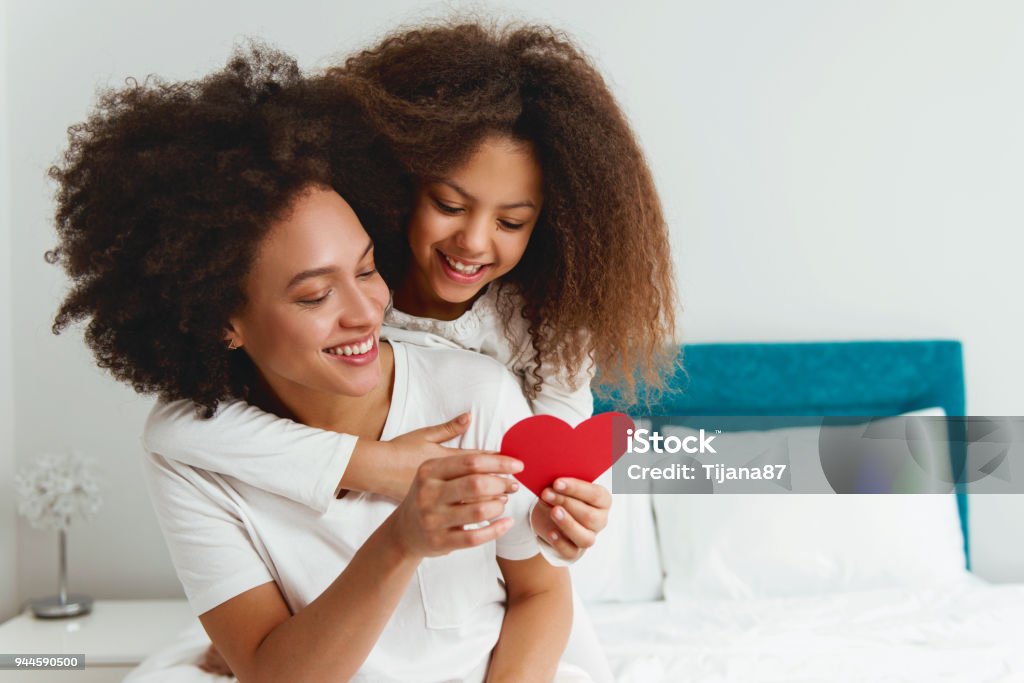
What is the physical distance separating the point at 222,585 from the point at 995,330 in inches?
99.7

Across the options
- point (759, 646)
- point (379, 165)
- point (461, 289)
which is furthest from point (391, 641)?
point (759, 646)

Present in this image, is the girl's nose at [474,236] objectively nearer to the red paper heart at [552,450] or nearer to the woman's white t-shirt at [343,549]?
the woman's white t-shirt at [343,549]

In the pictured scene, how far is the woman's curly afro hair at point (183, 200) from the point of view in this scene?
3.62 ft

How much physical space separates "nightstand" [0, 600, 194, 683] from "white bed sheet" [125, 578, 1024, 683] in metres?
0.33

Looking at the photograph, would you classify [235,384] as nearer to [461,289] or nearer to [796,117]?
[461,289]

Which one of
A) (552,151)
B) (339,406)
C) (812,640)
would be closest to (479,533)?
(339,406)

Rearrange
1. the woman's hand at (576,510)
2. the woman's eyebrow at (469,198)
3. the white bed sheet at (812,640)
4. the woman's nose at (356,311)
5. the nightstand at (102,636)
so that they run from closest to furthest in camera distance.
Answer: the woman's hand at (576,510)
the woman's nose at (356,311)
the woman's eyebrow at (469,198)
the white bed sheet at (812,640)
the nightstand at (102,636)

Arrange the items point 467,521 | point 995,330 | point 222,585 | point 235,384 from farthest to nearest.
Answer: point 995,330
point 235,384
point 222,585
point 467,521

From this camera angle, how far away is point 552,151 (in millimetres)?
1405

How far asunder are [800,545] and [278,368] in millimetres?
1791

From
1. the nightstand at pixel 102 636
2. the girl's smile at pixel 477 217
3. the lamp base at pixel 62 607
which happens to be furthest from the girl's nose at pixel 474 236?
the lamp base at pixel 62 607

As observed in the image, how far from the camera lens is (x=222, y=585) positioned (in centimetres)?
120

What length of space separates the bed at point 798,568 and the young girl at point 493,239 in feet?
1.38

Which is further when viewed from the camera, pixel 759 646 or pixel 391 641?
pixel 759 646
